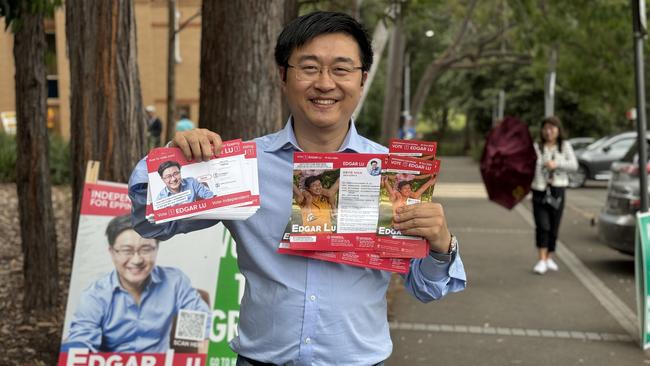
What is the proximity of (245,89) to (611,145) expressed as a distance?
68.6 ft

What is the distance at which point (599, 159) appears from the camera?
24.3 meters

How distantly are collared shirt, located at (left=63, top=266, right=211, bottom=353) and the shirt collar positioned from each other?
2.37 metres

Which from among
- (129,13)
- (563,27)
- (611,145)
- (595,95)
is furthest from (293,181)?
(595,95)

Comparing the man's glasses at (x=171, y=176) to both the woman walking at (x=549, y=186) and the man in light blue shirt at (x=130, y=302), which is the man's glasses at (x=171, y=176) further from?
the woman walking at (x=549, y=186)

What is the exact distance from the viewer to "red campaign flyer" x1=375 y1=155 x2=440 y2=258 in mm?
2320

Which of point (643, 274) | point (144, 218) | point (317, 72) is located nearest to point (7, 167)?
point (643, 274)

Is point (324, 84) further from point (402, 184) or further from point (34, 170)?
point (34, 170)

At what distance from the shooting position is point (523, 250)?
38.9 ft

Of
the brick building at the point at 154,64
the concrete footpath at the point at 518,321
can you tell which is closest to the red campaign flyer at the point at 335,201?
the concrete footpath at the point at 518,321

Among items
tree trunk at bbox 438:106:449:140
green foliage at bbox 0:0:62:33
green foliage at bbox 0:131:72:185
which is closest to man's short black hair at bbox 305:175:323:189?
green foliage at bbox 0:0:62:33

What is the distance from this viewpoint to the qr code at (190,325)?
468cm

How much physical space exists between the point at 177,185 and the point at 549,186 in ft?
26.0

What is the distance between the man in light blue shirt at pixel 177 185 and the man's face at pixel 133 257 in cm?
239

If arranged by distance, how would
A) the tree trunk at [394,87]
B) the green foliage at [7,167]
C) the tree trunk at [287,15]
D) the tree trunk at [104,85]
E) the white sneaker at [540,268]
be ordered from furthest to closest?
the tree trunk at [394,87]
the green foliage at [7,167]
the white sneaker at [540,268]
the tree trunk at [287,15]
the tree trunk at [104,85]
